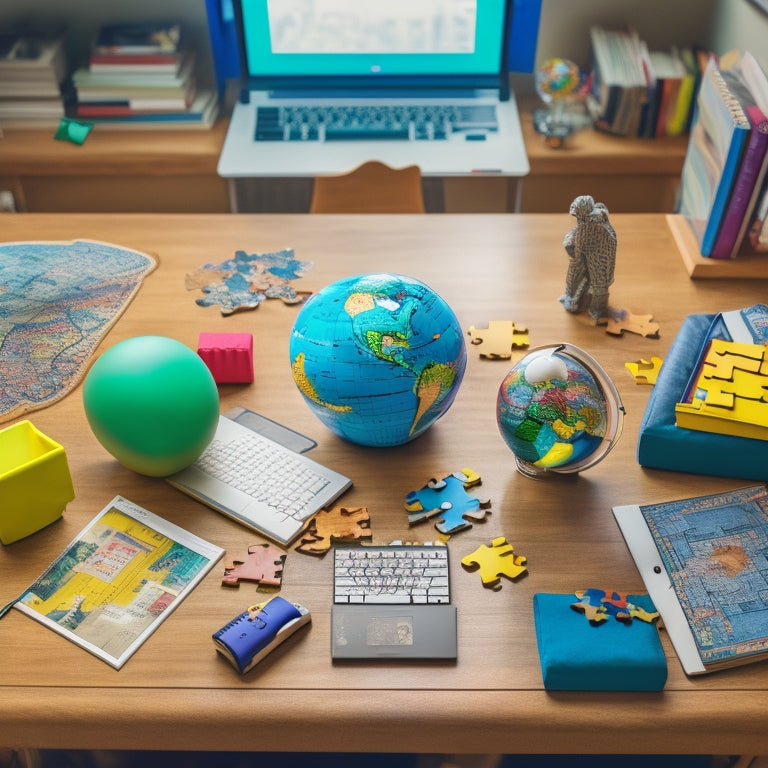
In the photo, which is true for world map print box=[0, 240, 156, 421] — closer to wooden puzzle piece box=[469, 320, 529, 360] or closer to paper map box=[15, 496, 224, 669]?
paper map box=[15, 496, 224, 669]

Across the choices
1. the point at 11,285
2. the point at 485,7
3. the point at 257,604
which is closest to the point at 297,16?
the point at 485,7

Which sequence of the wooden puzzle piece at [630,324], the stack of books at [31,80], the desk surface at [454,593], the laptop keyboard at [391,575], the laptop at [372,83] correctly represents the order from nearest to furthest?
the desk surface at [454,593], the laptop keyboard at [391,575], the wooden puzzle piece at [630,324], the laptop at [372,83], the stack of books at [31,80]

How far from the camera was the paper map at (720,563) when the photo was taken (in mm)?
1053

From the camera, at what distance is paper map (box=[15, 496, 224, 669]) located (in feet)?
3.54

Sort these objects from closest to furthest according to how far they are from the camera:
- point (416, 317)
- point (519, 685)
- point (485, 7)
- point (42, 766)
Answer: point (519, 685) < point (416, 317) < point (42, 766) < point (485, 7)

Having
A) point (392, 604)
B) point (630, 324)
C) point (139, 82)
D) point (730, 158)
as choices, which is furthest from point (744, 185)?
point (139, 82)

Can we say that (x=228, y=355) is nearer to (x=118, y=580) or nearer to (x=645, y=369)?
(x=118, y=580)

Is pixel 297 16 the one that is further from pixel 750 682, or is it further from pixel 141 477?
pixel 750 682

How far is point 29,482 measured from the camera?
116cm

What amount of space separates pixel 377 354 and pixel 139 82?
186cm

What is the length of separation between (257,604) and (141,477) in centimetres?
32

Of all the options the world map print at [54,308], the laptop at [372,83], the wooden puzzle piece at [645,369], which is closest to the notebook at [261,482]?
the world map print at [54,308]

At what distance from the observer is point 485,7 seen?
2.59 m

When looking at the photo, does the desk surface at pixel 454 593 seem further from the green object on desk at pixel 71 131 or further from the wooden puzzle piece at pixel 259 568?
the green object on desk at pixel 71 131
